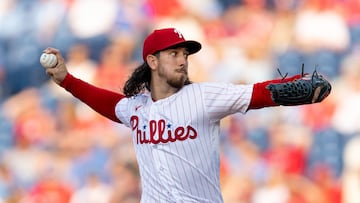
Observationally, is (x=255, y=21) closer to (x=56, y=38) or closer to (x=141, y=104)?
(x=56, y=38)

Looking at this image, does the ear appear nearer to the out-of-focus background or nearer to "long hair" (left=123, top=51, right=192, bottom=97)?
"long hair" (left=123, top=51, right=192, bottom=97)

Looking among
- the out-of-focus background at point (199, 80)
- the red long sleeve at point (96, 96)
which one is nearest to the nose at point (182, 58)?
the red long sleeve at point (96, 96)

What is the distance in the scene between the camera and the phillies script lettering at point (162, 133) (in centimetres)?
312

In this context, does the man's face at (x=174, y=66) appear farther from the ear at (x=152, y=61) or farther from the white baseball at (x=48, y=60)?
the white baseball at (x=48, y=60)

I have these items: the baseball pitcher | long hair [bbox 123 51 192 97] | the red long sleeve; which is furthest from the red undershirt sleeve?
the red long sleeve

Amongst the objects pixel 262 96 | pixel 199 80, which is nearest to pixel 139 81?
pixel 262 96

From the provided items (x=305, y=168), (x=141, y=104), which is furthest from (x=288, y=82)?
(x=305, y=168)

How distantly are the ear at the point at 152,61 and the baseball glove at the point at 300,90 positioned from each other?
21.3 inches

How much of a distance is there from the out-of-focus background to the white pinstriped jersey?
8.12 ft

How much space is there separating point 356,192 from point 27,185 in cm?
243

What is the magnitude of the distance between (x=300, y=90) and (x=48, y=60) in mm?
1179

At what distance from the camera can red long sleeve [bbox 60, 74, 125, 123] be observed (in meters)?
3.56

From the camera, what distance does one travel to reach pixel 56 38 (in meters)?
6.14

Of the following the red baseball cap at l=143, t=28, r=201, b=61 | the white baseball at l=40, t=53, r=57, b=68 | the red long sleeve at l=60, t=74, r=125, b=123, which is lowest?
the red long sleeve at l=60, t=74, r=125, b=123
